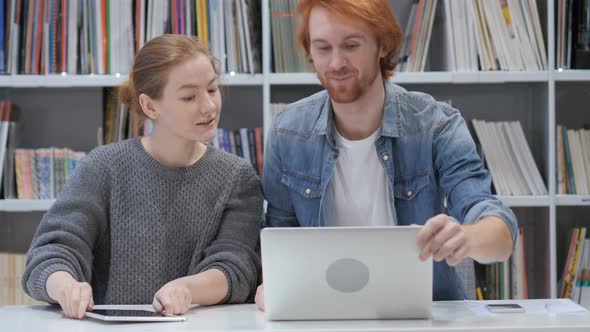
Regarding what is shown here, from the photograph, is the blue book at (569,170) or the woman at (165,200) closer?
the woman at (165,200)

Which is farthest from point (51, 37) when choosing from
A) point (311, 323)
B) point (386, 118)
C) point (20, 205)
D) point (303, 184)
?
point (311, 323)

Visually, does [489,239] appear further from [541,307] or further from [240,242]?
A: [240,242]

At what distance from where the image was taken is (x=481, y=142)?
2715 millimetres

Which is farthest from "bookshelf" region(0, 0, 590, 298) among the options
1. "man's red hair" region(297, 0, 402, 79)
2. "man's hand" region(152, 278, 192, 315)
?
"man's hand" region(152, 278, 192, 315)

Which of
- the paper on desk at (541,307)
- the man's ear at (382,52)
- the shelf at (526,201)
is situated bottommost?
the paper on desk at (541,307)

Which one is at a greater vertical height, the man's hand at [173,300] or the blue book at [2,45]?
the blue book at [2,45]

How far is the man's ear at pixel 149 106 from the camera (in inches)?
70.5

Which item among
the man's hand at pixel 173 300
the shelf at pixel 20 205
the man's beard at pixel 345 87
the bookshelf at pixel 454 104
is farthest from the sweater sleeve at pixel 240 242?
the shelf at pixel 20 205

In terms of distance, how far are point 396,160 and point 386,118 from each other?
10 cm

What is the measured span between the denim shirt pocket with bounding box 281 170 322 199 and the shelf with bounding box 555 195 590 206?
1.22m

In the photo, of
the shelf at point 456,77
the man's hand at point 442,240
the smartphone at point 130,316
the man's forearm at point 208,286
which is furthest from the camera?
the shelf at point 456,77

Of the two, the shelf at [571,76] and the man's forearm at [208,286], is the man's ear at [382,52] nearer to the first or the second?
the man's forearm at [208,286]

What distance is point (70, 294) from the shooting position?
141 cm

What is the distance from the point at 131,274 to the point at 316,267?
0.60 meters
